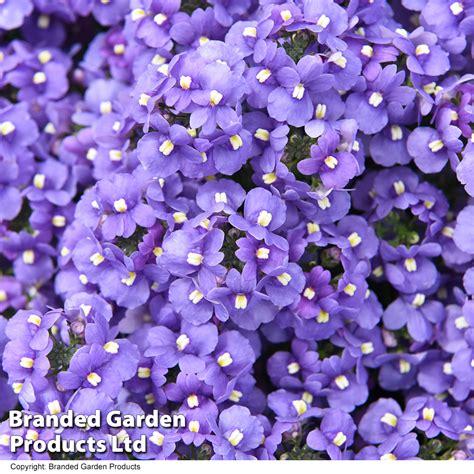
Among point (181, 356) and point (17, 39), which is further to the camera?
point (17, 39)

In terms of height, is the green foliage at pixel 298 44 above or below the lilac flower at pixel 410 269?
above

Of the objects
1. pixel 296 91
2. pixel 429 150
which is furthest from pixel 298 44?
pixel 429 150

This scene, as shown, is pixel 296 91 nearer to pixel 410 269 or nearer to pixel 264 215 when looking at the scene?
pixel 264 215

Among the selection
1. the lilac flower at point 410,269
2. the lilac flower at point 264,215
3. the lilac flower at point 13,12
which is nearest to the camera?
the lilac flower at point 264,215

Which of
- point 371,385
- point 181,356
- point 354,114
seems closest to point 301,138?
point 354,114

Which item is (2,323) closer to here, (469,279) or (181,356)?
(181,356)

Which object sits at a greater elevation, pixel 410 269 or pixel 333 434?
pixel 410 269

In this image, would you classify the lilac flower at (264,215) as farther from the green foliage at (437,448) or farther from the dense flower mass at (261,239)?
the green foliage at (437,448)

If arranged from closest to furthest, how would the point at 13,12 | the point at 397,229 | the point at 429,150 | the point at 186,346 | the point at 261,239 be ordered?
the point at 261,239 < the point at 186,346 < the point at 429,150 < the point at 397,229 < the point at 13,12

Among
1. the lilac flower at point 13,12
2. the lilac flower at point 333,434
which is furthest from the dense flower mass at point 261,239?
the lilac flower at point 13,12
